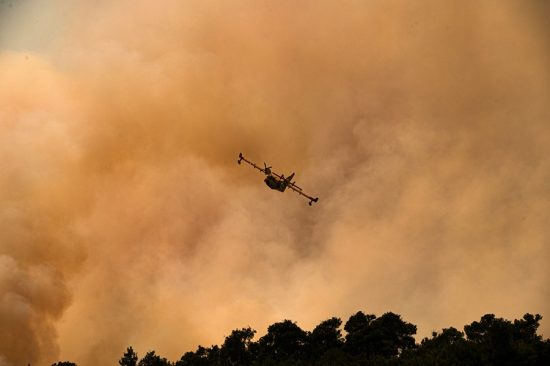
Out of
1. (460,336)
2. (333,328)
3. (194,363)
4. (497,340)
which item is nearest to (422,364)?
(497,340)

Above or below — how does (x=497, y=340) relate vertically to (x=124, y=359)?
below

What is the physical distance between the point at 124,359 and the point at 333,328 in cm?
3053

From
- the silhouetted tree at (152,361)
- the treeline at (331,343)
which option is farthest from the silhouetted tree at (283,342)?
the silhouetted tree at (152,361)

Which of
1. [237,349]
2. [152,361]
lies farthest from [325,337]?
[152,361]

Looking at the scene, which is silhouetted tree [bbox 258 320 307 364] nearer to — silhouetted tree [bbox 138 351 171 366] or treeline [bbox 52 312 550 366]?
treeline [bbox 52 312 550 366]

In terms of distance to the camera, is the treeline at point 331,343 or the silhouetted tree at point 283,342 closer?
the treeline at point 331,343

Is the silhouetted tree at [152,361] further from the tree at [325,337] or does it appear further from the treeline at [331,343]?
the tree at [325,337]

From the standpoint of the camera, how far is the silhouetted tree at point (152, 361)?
80.9 meters

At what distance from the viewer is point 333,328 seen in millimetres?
87062

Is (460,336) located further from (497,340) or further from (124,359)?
(124,359)

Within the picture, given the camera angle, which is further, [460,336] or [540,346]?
[460,336]

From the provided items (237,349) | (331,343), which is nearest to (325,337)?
(331,343)

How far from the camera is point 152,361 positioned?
81.9 m

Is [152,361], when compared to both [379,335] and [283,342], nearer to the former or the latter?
[283,342]
